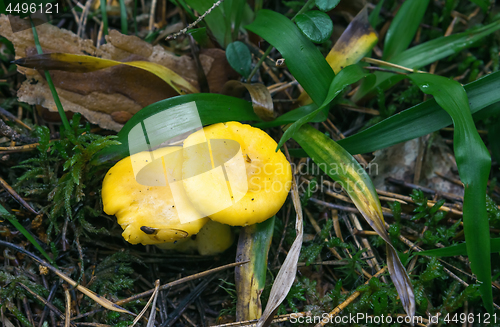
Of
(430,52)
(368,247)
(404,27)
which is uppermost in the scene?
(404,27)

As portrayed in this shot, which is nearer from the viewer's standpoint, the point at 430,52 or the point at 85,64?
the point at 85,64

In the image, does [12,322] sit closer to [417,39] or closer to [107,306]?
[107,306]

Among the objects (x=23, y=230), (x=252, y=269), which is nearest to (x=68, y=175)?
(x=23, y=230)

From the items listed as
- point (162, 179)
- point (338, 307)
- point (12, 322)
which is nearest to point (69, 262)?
point (12, 322)

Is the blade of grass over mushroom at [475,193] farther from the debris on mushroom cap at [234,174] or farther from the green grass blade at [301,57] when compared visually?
the debris on mushroom cap at [234,174]

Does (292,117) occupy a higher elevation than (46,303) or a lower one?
higher

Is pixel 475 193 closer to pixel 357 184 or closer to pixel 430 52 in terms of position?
→ pixel 357 184
